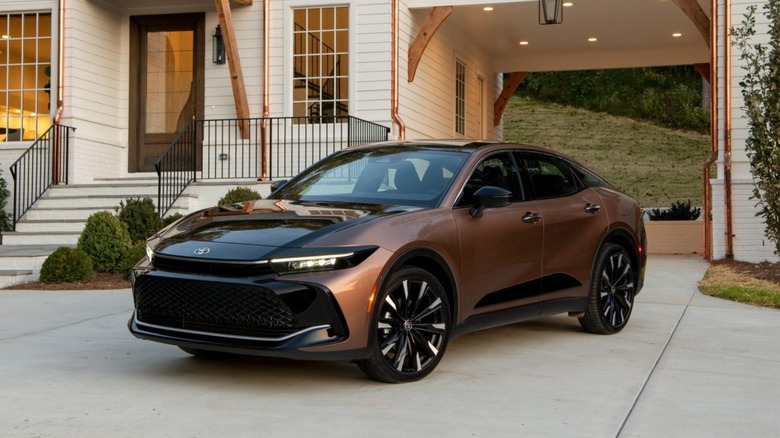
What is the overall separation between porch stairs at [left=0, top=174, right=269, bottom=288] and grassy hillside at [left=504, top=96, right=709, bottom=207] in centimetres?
1674

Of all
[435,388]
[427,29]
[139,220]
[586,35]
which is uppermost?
[586,35]

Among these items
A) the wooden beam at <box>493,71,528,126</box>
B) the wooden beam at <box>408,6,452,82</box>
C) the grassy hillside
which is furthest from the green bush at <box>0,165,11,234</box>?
the grassy hillside

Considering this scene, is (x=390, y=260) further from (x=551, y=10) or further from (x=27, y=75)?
(x=27, y=75)

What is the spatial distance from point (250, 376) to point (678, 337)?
139 inches

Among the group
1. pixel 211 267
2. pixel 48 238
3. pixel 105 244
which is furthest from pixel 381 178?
pixel 48 238

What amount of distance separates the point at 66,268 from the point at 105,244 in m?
0.77

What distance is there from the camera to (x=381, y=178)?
6.46 m

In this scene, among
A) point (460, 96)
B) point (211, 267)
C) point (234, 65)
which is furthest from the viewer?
point (460, 96)

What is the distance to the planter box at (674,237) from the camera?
18.2 metres

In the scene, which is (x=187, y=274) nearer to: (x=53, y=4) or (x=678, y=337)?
(x=678, y=337)

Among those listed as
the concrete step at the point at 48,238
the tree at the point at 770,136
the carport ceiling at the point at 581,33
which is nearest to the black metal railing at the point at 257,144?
the concrete step at the point at 48,238

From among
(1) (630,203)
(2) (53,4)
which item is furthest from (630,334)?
(2) (53,4)

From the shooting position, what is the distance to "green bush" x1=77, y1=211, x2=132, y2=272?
38.0 feet

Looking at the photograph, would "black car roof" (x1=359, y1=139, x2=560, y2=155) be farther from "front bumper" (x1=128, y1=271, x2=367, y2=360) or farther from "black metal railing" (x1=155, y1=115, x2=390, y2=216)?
"black metal railing" (x1=155, y1=115, x2=390, y2=216)
